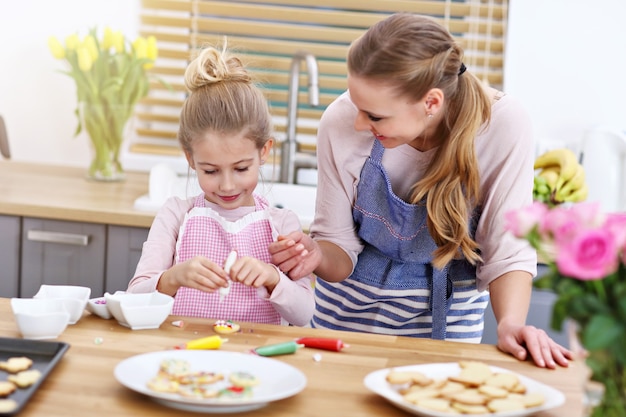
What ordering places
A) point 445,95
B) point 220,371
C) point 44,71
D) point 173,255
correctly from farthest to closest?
point 44,71, point 173,255, point 445,95, point 220,371

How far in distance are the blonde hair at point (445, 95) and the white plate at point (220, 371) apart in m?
0.61

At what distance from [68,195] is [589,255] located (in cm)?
208

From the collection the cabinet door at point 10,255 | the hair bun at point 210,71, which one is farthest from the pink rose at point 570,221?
the cabinet door at point 10,255

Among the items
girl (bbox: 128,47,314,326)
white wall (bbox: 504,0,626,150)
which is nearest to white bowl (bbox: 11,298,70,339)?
girl (bbox: 128,47,314,326)

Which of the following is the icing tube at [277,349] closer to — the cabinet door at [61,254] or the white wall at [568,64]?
the cabinet door at [61,254]

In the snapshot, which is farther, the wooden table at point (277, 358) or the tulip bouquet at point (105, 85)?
the tulip bouquet at point (105, 85)

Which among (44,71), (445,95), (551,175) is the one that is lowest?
(551,175)

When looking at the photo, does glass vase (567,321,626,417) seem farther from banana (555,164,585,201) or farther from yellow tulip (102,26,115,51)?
yellow tulip (102,26,115,51)

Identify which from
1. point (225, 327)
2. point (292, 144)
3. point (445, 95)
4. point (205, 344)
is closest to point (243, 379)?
point (205, 344)

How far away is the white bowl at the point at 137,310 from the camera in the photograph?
144cm

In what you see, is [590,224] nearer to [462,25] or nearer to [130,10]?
[462,25]

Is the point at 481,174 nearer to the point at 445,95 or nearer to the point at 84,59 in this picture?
the point at 445,95

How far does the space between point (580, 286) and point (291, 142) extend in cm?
210

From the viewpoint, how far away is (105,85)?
2.93m
